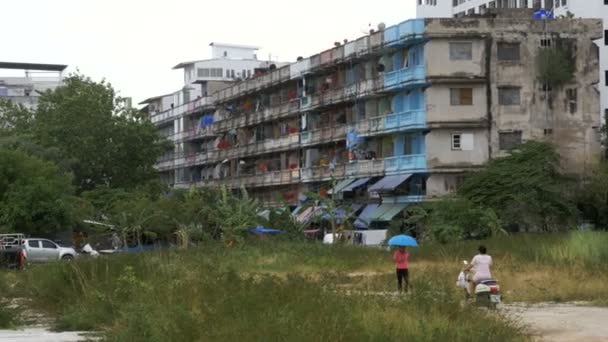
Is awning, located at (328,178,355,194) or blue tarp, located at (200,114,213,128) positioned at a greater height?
blue tarp, located at (200,114,213,128)

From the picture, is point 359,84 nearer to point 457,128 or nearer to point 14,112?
point 457,128

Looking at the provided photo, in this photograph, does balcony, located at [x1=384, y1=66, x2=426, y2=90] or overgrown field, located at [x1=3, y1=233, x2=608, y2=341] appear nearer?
overgrown field, located at [x1=3, y1=233, x2=608, y2=341]

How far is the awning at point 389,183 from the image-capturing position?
58719 millimetres

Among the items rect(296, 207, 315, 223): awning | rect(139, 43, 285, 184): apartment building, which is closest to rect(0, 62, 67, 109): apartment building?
rect(139, 43, 285, 184): apartment building

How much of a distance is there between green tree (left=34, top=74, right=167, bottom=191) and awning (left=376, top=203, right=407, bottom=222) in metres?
26.6

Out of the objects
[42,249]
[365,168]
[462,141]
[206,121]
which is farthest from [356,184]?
[206,121]

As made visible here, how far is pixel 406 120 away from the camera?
194 feet

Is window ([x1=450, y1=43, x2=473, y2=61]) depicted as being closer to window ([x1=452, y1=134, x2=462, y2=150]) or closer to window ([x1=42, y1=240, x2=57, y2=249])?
window ([x1=452, y1=134, x2=462, y2=150])

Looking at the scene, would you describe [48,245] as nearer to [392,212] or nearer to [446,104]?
[392,212]

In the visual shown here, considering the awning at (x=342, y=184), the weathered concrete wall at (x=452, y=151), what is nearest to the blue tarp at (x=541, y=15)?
the weathered concrete wall at (x=452, y=151)

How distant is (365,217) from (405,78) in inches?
355

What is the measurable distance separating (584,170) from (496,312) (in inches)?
1770

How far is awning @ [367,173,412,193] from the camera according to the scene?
58.7 m

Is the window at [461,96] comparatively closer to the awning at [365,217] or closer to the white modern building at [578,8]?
the awning at [365,217]
